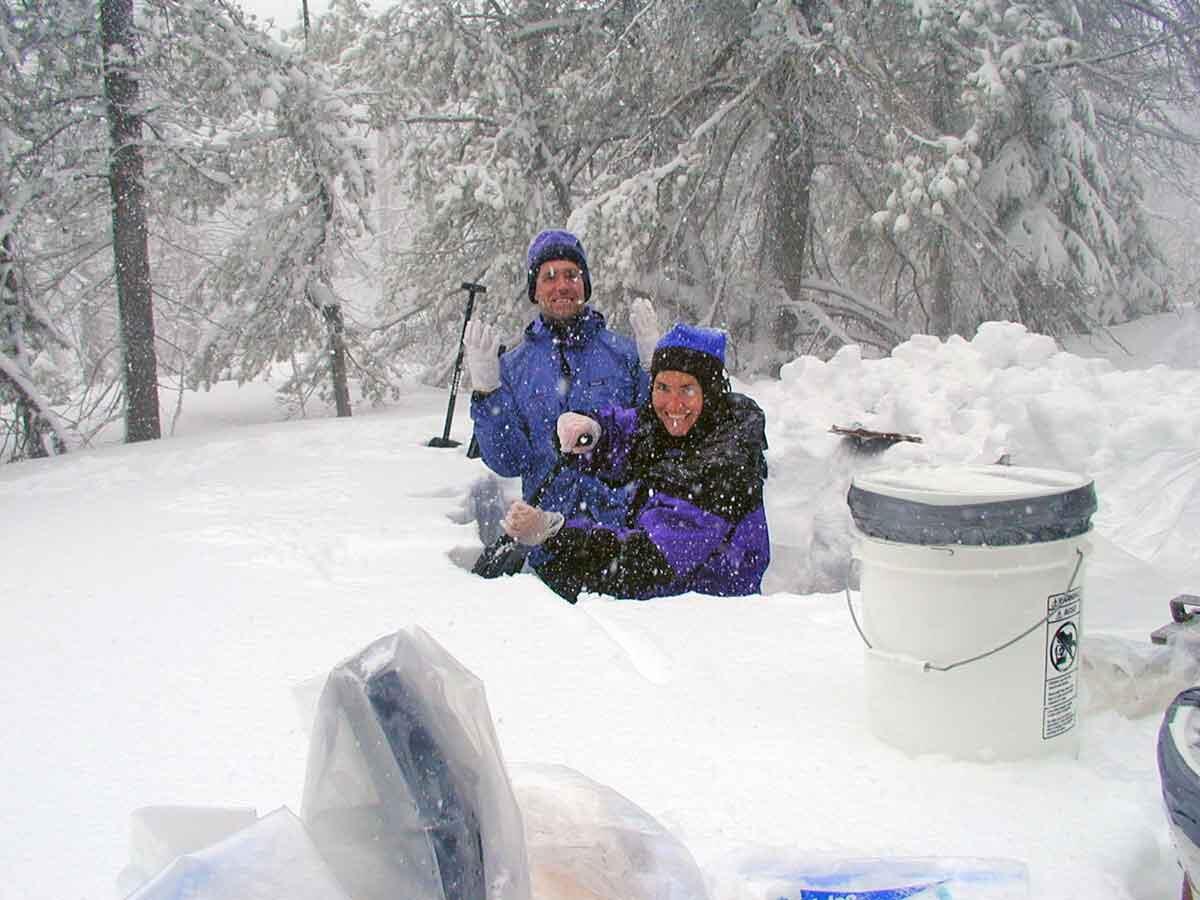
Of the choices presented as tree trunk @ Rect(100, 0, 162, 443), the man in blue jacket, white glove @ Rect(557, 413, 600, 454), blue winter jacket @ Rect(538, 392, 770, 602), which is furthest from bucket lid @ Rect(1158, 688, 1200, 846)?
tree trunk @ Rect(100, 0, 162, 443)

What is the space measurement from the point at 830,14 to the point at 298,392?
7.67 m

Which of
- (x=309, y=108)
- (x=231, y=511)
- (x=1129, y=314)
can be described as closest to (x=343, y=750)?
(x=231, y=511)

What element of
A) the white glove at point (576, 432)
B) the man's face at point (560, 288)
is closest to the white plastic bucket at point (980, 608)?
the white glove at point (576, 432)

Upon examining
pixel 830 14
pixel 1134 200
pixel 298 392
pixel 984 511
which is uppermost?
pixel 830 14

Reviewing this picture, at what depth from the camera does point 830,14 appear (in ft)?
29.4

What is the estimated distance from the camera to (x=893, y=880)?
1385 millimetres

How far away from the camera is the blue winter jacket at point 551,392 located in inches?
170

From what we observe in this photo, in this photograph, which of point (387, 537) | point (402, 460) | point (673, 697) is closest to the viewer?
point (673, 697)

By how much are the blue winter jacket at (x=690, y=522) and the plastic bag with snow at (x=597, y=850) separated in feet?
6.40

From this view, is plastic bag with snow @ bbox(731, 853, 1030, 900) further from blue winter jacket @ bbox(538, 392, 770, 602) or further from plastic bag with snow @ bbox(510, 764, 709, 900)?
blue winter jacket @ bbox(538, 392, 770, 602)

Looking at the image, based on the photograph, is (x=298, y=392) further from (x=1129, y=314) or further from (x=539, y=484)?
(x=1129, y=314)

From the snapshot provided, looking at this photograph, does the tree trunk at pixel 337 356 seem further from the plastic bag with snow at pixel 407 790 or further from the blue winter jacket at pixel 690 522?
the plastic bag with snow at pixel 407 790

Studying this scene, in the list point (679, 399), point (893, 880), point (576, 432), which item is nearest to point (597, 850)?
point (893, 880)

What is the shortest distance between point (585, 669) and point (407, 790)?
1238 mm
